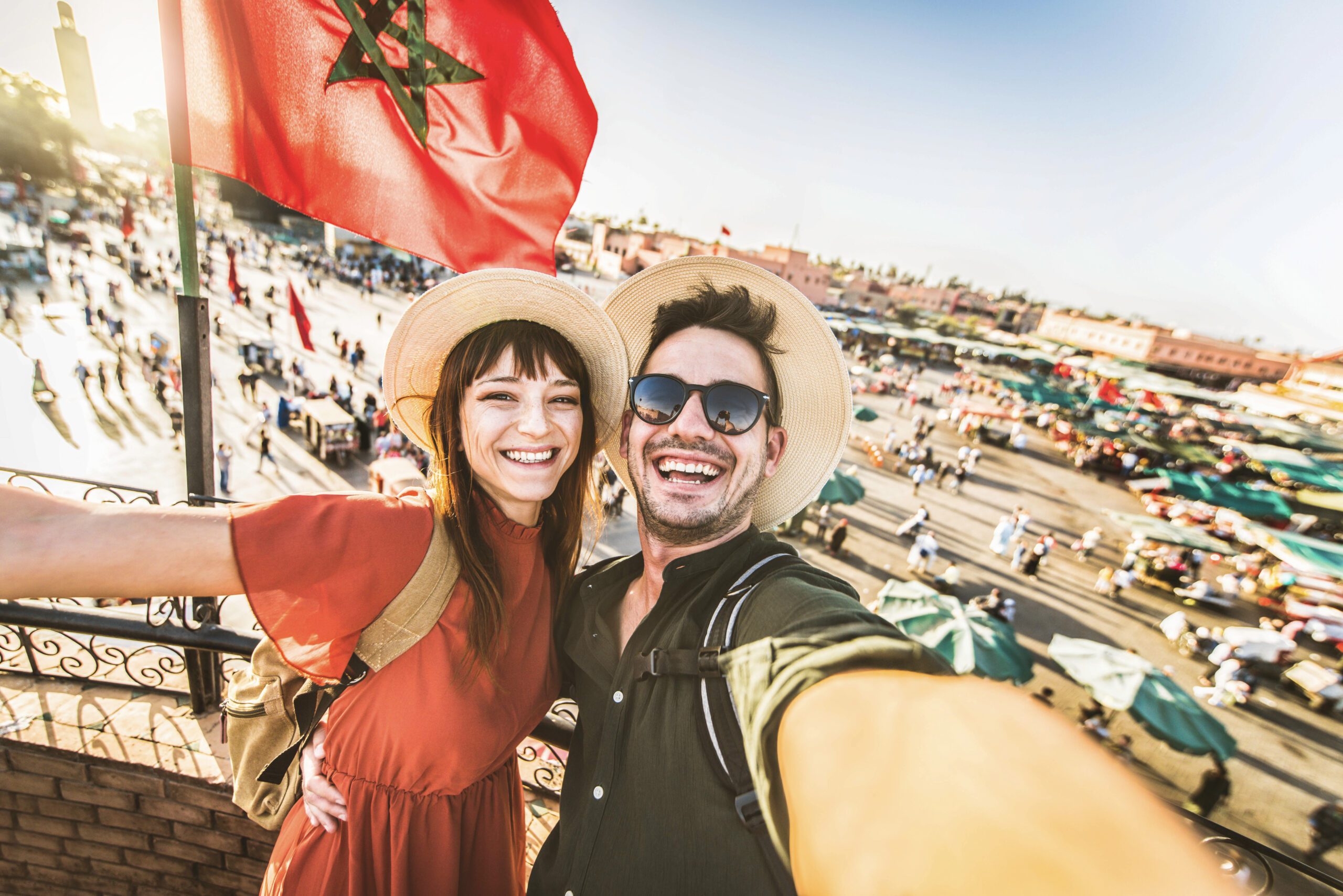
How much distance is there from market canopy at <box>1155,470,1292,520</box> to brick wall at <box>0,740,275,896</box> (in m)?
24.3

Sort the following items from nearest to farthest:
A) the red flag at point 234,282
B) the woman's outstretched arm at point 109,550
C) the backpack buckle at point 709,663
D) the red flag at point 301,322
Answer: the woman's outstretched arm at point 109,550 < the backpack buckle at point 709,663 < the red flag at point 234,282 < the red flag at point 301,322

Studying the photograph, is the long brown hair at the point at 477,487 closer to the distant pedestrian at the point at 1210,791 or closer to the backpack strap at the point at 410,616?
the backpack strap at the point at 410,616

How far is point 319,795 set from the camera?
172 cm

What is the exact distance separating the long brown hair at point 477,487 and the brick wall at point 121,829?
2351 mm

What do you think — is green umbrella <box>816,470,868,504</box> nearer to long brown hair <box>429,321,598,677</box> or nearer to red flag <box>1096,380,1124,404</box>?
long brown hair <box>429,321,598,677</box>

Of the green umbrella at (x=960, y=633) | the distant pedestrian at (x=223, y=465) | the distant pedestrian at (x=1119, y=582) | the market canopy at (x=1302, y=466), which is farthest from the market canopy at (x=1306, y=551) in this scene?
the distant pedestrian at (x=223, y=465)

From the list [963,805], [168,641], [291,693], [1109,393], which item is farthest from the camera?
[1109,393]

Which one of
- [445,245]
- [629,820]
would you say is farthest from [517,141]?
[629,820]

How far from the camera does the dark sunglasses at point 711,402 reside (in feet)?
6.77

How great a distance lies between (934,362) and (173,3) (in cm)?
6337

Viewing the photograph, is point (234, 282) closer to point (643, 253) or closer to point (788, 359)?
point (788, 359)

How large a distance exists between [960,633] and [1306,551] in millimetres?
10537

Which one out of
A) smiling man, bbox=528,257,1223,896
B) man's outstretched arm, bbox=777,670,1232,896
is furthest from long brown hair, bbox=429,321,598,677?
man's outstretched arm, bbox=777,670,1232,896

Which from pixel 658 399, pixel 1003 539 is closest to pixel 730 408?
pixel 658 399
